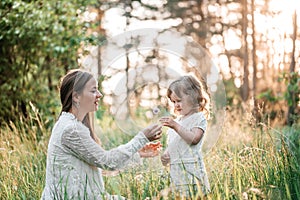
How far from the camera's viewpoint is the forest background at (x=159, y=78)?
3080 millimetres

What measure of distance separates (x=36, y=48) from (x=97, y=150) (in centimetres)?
402

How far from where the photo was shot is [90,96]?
3119mm

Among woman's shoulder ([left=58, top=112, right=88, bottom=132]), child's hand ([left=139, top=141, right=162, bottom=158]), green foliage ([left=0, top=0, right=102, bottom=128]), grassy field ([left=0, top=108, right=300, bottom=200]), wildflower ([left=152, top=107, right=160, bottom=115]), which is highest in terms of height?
green foliage ([left=0, top=0, right=102, bottom=128])

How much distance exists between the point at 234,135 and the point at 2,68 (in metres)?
3.08

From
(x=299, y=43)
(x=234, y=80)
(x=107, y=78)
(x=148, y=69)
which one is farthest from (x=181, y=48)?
(x=234, y=80)

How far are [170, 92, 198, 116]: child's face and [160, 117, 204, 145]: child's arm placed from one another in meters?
0.14

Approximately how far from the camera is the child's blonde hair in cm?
322

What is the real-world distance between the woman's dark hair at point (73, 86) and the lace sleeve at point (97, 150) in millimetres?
214

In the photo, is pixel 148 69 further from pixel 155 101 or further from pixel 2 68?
pixel 2 68

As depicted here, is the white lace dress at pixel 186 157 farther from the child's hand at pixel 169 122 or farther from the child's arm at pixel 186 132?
the child's hand at pixel 169 122

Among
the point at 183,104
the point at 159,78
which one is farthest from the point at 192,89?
the point at 159,78

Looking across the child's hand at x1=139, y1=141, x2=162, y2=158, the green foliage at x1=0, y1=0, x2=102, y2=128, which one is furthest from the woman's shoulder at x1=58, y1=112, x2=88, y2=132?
the green foliage at x1=0, y1=0, x2=102, y2=128

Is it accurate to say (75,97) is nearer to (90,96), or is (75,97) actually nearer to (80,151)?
(90,96)

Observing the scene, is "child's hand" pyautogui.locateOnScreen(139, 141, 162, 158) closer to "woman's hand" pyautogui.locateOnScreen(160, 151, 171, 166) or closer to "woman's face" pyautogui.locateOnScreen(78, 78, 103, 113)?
"woman's hand" pyautogui.locateOnScreen(160, 151, 171, 166)
